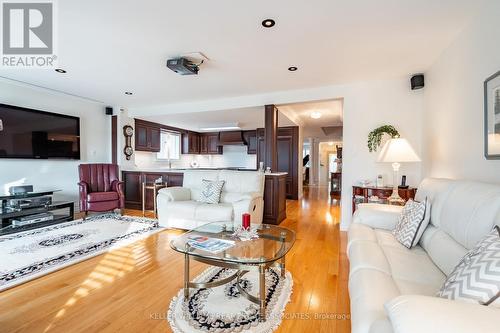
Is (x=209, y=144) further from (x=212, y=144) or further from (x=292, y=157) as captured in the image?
(x=292, y=157)

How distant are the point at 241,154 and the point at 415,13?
608cm

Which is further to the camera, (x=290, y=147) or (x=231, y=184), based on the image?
(x=290, y=147)

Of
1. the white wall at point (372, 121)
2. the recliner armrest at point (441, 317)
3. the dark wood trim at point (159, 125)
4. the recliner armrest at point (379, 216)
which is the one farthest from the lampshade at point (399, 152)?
the dark wood trim at point (159, 125)

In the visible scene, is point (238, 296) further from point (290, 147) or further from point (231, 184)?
point (290, 147)

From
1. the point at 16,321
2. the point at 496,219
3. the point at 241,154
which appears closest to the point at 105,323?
the point at 16,321

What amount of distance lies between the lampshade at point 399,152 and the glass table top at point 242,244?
146 cm

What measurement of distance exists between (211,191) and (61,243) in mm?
1965

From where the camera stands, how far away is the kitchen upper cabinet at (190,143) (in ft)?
24.2

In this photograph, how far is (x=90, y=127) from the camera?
4.99 meters

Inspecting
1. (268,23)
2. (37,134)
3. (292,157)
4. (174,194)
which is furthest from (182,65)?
(292,157)

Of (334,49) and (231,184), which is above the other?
(334,49)

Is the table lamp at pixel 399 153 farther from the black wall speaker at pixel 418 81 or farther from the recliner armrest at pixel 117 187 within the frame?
the recliner armrest at pixel 117 187

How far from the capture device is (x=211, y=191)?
3.66m

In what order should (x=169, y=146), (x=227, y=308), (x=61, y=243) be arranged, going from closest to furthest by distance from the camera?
1. (x=227, y=308)
2. (x=61, y=243)
3. (x=169, y=146)
